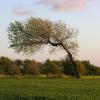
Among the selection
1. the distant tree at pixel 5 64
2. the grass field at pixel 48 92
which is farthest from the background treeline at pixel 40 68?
the grass field at pixel 48 92

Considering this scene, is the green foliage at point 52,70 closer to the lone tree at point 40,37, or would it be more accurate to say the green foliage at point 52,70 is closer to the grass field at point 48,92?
the lone tree at point 40,37

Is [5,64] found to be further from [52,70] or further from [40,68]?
[52,70]

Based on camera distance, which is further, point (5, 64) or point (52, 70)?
point (5, 64)

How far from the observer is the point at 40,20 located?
55.2 metres

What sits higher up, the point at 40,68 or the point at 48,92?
the point at 40,68

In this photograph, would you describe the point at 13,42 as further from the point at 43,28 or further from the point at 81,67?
the point at 81,67

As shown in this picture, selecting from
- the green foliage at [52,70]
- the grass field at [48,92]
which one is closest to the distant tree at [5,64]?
the green foliage at [52,70]

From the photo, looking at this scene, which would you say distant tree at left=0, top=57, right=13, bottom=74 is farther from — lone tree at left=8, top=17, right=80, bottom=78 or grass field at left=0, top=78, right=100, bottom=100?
grass field at left=0, top=78, right=100, bottom=100

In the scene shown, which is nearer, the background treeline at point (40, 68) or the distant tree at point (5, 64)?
the background treeline at point (40, 68)

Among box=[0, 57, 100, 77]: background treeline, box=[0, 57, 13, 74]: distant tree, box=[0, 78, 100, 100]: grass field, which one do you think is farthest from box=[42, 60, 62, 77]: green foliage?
box=[0, 78, 100, 100]: grass field

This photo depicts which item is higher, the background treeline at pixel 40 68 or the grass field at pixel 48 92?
the background treeline at pixel 40 68

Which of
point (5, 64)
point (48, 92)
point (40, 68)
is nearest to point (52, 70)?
point (40, 68)

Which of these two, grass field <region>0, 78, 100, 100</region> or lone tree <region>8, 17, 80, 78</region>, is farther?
lone tree <region>8, 17, 80, 78</region>

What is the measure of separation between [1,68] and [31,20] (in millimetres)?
11971
